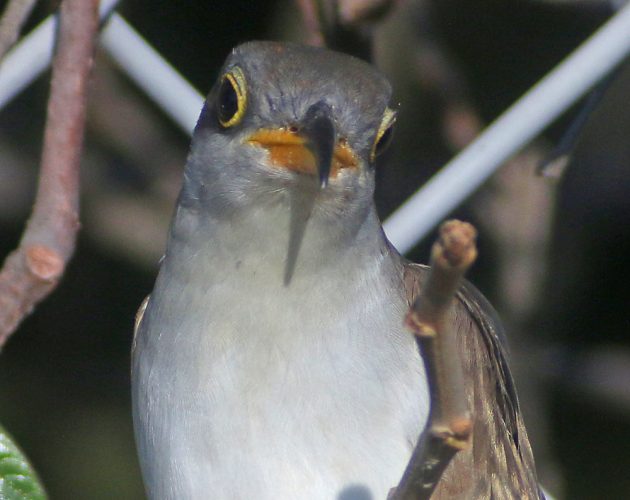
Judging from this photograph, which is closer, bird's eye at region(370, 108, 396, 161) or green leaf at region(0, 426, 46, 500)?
green leaf at region(0, 426, 46, 500)

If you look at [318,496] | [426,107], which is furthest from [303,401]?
[426,107]

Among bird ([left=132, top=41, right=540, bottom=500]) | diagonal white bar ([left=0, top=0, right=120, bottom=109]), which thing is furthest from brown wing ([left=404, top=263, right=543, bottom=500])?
diagonal white bar ([left=0, top=0, right=120, bottom=109])

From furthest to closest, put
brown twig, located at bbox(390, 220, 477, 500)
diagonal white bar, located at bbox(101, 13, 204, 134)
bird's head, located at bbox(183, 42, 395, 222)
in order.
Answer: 1. diagonal white bar, located at bbox(101, 13, 204, 134)
2. bird's head, located at bbox(183, 42, 395, 222)
3. brown twig, located at bbox(390, 220, 477, 500)

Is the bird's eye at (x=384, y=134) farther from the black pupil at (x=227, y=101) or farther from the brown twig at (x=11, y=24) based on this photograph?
the brown twig at (x=11, y=24)

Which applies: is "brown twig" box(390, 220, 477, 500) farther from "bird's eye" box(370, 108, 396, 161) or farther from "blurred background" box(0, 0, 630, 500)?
"blurred background" box(0, 0, 630, 500)

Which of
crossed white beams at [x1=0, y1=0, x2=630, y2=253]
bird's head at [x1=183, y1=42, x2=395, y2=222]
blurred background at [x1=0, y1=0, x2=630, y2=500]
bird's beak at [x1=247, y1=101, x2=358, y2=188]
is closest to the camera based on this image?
bird's beak at [x1=247, y1=101, x2=358, y2=188]

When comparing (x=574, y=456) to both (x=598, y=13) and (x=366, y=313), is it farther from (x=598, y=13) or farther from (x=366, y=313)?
(x=366, y=313)

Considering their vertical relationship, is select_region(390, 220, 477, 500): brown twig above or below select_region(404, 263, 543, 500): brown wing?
above
